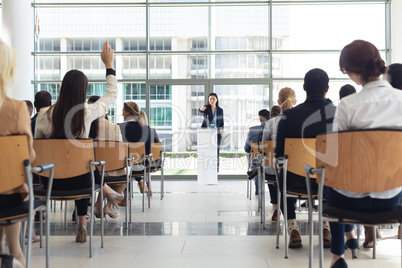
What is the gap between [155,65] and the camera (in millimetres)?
9469

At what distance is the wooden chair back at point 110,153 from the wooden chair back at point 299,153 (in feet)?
5.05

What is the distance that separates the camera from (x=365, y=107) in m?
2.18

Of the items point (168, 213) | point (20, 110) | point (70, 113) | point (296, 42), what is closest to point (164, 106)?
point (296, 42)

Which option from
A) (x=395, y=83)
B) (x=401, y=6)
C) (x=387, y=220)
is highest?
(x=401, y=6)

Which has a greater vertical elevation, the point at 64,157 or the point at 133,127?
the point at 133,127

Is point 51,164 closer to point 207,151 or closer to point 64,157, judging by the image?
point 64,157

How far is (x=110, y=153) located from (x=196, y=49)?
19.5 feet

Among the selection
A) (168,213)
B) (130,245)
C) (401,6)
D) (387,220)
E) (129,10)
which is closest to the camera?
(387,220)

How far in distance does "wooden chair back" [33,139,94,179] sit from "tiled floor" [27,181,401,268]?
62 centimetres

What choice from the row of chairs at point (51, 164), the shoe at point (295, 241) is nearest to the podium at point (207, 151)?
the row of chairs at point (51, 164)

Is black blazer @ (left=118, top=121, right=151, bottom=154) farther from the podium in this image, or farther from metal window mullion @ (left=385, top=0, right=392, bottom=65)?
metal window mullion @ (left=385, top=0, right=392, bottom=65)

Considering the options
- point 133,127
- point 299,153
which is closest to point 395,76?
point 299,153

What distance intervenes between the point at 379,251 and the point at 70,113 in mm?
2569

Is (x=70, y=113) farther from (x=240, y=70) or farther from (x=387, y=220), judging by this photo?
(x=240, y=70)
